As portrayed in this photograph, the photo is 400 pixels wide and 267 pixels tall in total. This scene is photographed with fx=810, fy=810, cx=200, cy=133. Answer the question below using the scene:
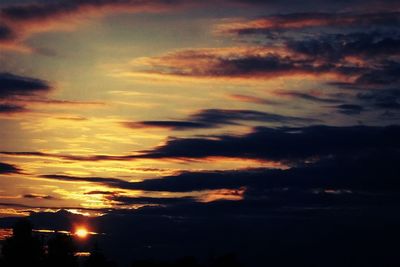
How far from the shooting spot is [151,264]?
563 ft

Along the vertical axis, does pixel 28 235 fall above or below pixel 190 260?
above

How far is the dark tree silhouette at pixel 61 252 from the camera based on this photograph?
132875mm

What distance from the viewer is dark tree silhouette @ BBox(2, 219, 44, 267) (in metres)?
128

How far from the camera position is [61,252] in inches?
5276

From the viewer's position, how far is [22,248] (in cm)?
12925

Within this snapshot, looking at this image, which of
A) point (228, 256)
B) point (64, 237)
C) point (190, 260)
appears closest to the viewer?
point (64, 237)

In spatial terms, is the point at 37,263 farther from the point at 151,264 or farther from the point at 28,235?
the point at 151,264

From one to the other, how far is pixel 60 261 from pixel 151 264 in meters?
41.0

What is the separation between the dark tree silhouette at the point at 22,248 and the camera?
128125 millimetres

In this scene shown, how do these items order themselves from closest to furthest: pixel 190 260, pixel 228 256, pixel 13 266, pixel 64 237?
1. pixel 13 266
2. pixel 64 237
3. pixel 228 256
4. pixel 190 260

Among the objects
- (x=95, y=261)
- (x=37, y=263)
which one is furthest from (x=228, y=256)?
(x=37, y=263)

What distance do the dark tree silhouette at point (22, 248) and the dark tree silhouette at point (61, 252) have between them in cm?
233

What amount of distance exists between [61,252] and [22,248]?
7.32 m

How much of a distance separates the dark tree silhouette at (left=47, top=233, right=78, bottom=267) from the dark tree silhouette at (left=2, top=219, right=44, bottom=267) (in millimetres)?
2330
